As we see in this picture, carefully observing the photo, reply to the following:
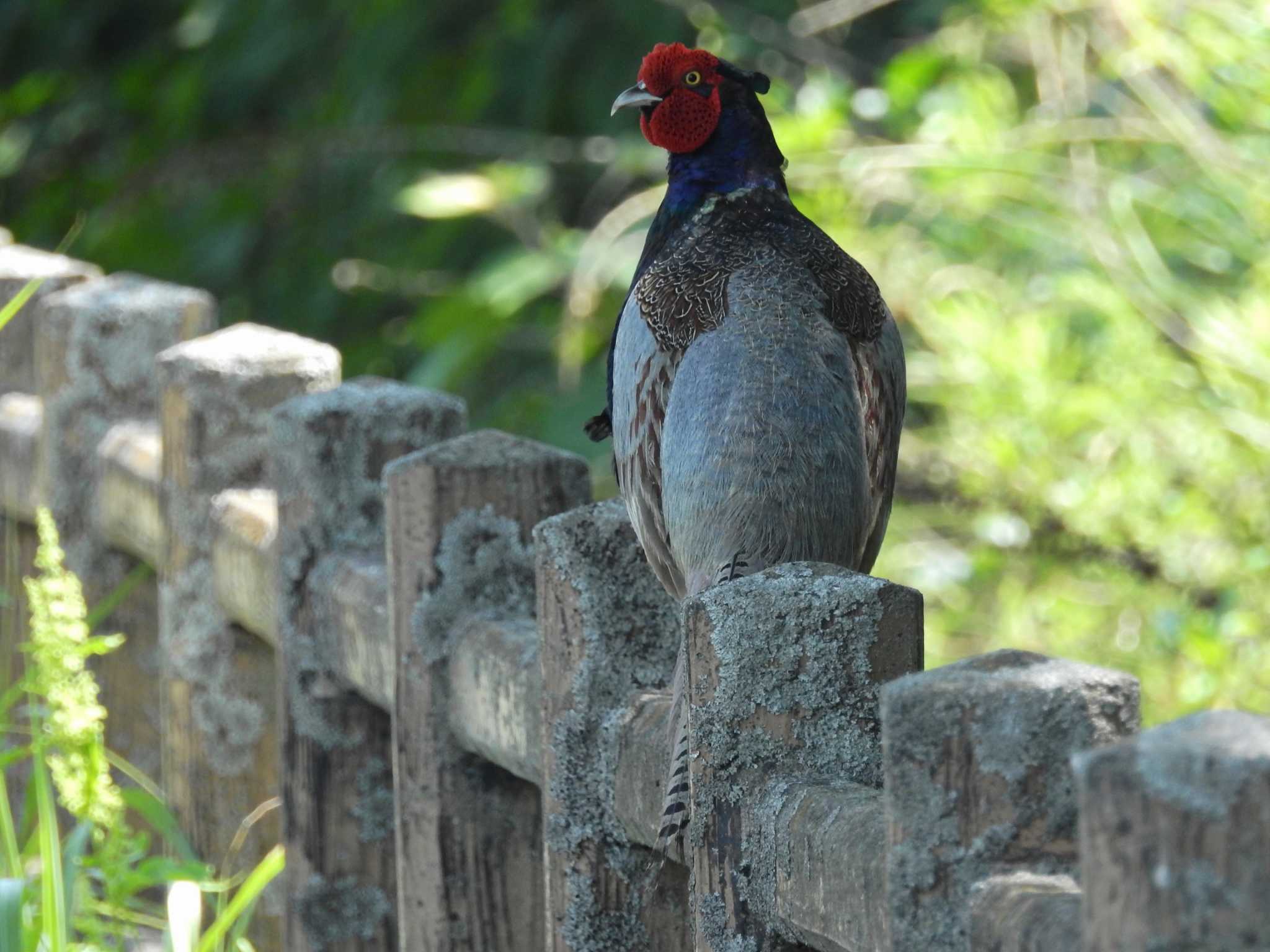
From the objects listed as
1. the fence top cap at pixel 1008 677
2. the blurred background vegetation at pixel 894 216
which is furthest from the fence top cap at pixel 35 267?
the fence top cap at pixel 1008 677

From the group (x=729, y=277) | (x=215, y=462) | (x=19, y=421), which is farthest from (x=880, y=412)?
(x=19, y=421)

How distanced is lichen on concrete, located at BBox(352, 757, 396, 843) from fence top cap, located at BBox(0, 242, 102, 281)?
55.5 inches

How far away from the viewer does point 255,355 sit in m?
2.22

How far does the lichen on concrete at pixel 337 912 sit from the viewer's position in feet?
6.29

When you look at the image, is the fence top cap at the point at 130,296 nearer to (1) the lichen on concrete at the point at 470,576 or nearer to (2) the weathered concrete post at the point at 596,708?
(1) the lichen on concrete at the point at 470,576

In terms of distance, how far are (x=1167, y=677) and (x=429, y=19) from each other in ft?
9.90

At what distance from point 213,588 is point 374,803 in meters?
0.46

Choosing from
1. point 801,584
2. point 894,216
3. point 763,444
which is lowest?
Answer: point 801,584

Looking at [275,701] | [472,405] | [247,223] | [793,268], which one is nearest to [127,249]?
[247,223]

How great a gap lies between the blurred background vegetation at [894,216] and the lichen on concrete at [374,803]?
133 cm

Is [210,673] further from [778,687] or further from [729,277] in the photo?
[778,687]

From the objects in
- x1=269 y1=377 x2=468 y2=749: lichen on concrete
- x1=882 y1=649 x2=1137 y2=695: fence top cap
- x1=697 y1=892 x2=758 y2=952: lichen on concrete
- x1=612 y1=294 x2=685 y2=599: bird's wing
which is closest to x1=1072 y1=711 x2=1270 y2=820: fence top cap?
x1=882 y1=649 x2=1137 y2=695: fence top cap

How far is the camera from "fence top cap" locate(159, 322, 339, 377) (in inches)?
86.7

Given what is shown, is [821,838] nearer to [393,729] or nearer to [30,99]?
[393,729]
